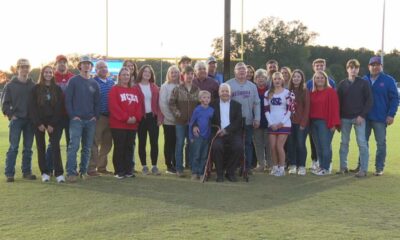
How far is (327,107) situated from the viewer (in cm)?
834

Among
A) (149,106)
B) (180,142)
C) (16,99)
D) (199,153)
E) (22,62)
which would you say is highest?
(22,62)

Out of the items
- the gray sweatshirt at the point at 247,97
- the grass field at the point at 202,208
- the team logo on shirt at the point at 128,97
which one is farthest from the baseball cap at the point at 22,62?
the gray sweatshirt at the point at 247,97

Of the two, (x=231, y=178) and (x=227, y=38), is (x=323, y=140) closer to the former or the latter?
(x=231, y=178)

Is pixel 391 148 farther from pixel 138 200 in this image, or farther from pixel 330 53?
pixel 330 53

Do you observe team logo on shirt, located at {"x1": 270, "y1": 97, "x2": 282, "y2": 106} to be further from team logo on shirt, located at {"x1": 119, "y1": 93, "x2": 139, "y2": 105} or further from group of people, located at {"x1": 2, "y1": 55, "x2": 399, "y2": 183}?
team logo on shirt, located at {"x1": 119, "y1": 93, "x2": 139, "y2": 105}

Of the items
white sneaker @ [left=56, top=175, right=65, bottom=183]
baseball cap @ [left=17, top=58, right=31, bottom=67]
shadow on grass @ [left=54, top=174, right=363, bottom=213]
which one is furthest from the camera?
baseball cap @ [left=17, top=58, right=31, bottom=67]

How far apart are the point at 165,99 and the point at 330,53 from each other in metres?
86.9

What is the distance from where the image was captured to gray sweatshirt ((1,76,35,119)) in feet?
24.7

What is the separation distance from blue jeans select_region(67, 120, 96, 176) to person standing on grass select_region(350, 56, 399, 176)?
4743 mm

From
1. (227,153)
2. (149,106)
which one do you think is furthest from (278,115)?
(149,106)

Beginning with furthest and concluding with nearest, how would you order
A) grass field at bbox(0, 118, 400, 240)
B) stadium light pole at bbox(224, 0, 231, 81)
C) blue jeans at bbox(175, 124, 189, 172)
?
stadium light pole at bbox(224, 0, 231, 81), blue jeans at bbox(175, 124, 189, 172), grass field at bbox(0, 118, 400, 240)

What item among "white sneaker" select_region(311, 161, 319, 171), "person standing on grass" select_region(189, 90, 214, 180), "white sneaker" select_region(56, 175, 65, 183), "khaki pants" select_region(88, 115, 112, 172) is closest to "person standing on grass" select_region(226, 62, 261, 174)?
"person standing on grass" select_region(189, 90, 214, 180)

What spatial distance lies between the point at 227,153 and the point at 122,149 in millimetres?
1706

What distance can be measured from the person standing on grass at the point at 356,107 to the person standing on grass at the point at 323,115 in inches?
8.4
